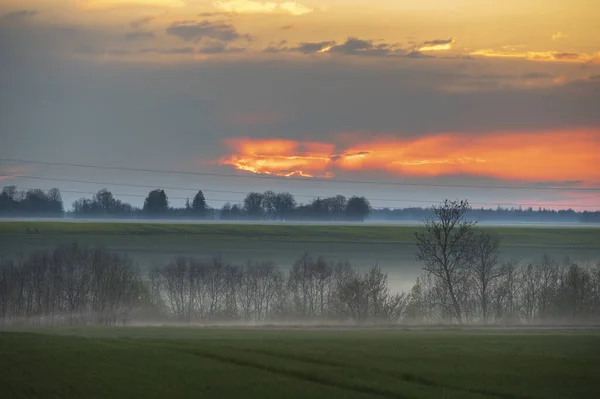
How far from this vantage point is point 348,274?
91.6 meters

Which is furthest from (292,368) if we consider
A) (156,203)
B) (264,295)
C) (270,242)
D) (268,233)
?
(156,203)

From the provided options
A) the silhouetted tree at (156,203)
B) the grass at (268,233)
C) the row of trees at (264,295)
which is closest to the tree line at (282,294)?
the row of trees at (264,295)

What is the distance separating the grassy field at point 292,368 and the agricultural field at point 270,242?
65.9 metres

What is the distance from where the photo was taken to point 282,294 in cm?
8788

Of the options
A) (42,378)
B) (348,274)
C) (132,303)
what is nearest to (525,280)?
(348,274)

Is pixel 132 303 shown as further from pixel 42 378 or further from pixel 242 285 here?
Answer: pixel 42 378

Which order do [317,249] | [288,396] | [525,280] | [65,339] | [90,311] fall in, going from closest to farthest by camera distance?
[288,396], [65,339], [90,311], [525,280], [317,249]

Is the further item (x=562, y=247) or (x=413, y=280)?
(x=562, y=247)

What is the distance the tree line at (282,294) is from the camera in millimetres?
77250

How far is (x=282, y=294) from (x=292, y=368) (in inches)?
2112

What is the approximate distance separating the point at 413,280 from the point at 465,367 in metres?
73.0

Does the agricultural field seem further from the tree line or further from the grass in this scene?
the tree line

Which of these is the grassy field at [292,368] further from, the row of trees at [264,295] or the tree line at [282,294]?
the row of trees at [264,295]

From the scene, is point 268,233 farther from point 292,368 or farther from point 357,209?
point 292,368
